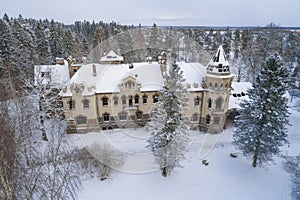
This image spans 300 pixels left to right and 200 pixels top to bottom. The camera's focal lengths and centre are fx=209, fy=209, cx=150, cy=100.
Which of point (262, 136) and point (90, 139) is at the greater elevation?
point (262, 136)

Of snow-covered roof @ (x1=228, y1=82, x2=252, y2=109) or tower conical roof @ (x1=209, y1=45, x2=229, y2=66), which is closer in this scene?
tower conical roof @ (x1=209, y1=45, x2=229, y2=66)

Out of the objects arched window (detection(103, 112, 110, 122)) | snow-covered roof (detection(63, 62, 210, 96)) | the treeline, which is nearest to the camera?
snow-covered roof (detection(63, 62, 210, 96))

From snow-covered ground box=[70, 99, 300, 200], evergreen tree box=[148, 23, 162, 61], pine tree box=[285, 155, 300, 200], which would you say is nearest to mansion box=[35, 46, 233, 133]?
snow-covered ground box=[70, 99, 300, 200]

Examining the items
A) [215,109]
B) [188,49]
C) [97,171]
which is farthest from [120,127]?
[188,49]

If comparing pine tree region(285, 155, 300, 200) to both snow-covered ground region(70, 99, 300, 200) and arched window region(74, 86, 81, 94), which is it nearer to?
snow-covered ground region(70, 99, 300, 200)

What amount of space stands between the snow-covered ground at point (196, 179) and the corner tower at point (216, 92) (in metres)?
3.92

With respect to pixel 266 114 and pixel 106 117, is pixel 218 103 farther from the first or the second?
pixel 106 117

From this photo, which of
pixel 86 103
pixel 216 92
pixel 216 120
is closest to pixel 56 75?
pixel 86 103

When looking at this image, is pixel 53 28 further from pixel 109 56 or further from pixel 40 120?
pixel 40 120

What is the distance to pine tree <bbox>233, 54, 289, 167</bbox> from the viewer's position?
803 inches

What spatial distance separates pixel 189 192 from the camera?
20938 mm

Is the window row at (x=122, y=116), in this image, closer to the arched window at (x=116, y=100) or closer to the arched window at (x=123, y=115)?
the arched window at (x=123, y=115)

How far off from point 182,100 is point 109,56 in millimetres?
30803

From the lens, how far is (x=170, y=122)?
20.7 metres
